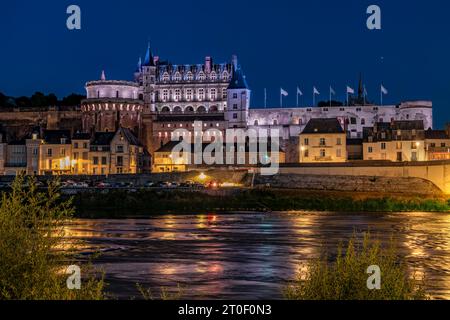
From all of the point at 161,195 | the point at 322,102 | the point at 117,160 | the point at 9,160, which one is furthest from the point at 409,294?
the point at 322,102

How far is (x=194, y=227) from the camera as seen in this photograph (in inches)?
1566

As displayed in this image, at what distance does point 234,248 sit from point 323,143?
181ft

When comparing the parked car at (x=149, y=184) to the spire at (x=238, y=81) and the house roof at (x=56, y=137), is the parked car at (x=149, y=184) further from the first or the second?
the spire at (x=238, y=81)

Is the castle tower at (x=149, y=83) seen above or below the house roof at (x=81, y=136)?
above

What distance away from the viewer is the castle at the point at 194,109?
11462 centimetres

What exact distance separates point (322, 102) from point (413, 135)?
78.3 meters

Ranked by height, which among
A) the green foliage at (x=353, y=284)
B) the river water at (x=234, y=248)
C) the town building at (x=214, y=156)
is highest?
the town building at (x=214, y=156)

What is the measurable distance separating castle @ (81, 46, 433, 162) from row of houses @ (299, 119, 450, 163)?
1809 centimetres

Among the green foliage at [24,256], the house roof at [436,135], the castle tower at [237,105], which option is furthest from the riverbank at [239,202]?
the castle tower at [237,105]

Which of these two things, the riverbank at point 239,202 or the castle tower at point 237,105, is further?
the castle tower at point 237,105

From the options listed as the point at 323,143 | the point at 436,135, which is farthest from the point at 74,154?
the point at 436,135

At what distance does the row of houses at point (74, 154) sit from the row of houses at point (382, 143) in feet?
75.3

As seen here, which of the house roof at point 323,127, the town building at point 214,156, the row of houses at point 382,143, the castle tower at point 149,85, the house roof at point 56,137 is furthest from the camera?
the castle tower at point 149,85

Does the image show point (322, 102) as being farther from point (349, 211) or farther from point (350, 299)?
point (350, 299)
